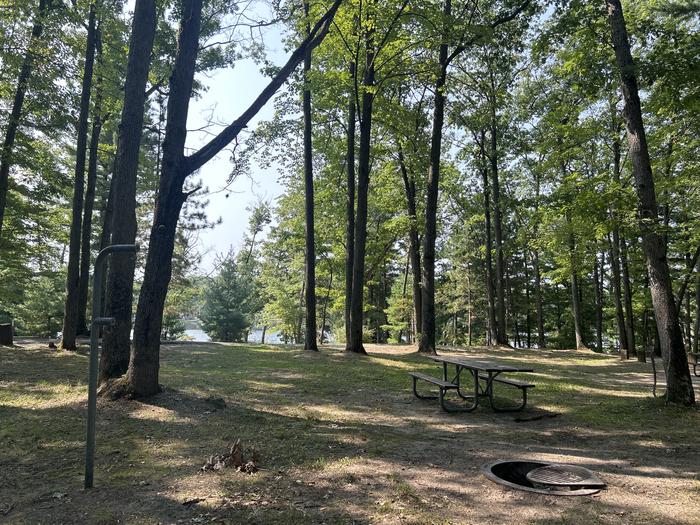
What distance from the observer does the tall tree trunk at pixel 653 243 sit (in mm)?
7062

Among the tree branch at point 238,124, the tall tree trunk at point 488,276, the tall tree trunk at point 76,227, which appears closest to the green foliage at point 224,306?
the tall tree trunk at point 488,276

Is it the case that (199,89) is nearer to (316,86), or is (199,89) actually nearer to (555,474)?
(316,86)

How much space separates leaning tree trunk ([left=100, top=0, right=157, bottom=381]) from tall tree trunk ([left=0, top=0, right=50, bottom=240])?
18.7 feet

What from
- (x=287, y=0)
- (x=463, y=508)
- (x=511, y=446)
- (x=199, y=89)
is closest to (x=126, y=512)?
(x=463, y=508)

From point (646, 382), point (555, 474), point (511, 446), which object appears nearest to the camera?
point (555, 474)

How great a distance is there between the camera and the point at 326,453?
4570 mm

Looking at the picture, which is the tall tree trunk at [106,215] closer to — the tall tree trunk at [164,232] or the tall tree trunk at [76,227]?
the tall tree trunk at [76,227]

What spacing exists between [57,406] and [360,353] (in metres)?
8.98

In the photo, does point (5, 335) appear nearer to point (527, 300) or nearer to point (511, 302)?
point (511, 302)

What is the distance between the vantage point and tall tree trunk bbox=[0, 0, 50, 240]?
11.3 meters

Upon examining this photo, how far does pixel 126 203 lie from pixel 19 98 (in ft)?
27.9

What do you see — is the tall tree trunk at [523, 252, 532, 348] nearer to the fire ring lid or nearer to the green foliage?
the green foliage

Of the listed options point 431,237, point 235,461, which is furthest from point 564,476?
point 431,237

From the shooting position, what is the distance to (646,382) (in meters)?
10.2
